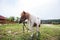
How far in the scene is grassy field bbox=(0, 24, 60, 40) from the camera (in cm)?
194

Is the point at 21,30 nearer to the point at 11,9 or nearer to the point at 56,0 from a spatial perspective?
the point at 11,9

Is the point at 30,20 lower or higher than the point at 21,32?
higher

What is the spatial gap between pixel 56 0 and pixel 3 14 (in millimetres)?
857

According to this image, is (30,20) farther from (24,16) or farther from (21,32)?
(21,32)

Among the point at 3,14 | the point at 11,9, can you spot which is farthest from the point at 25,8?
the point at 3,14

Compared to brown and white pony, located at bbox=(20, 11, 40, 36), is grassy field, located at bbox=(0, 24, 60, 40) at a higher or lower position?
lower

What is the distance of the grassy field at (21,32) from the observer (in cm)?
194

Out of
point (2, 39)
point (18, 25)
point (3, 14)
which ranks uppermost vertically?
point (3, 14)

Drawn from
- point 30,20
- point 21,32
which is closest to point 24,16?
point 30,20

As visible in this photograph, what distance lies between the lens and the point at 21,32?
1.99 metres

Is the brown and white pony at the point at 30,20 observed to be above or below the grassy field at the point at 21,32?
above

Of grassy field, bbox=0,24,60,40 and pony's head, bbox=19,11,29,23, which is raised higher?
pony's head, bbox=19,11,29,23

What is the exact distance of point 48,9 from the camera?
217 centimetres

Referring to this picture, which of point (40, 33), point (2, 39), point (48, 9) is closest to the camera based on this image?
point (2, 39)
